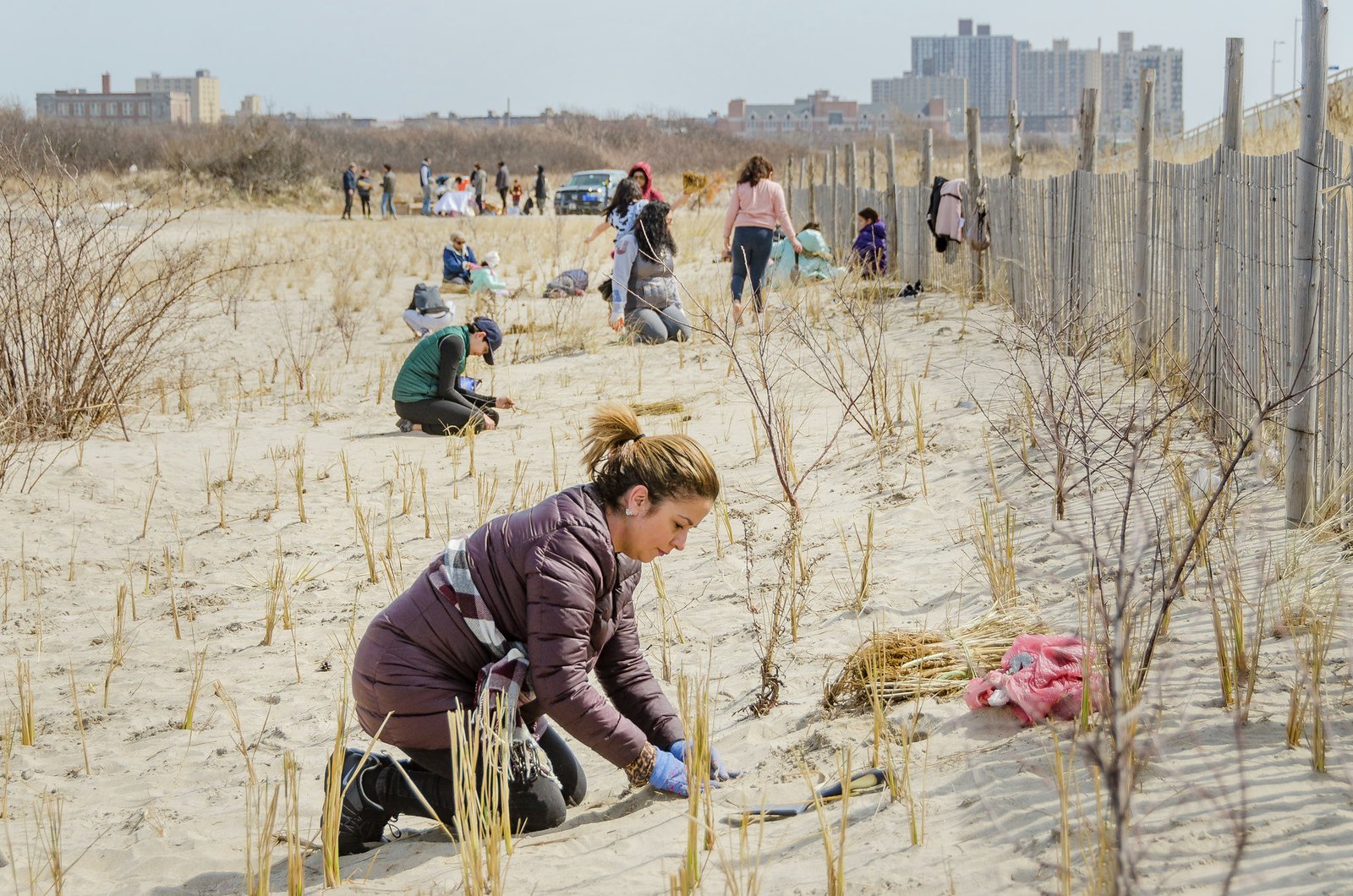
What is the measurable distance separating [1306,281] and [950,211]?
7.68m

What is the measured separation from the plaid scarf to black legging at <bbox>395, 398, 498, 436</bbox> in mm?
4814

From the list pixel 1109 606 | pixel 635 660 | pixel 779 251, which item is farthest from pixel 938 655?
pixel 779 251

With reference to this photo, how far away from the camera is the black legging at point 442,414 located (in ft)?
26.6

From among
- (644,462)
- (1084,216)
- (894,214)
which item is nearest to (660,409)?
(1084,216)

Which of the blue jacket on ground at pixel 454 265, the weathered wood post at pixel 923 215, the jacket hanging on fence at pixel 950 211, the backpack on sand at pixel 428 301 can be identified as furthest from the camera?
the blue jacket on ground at pixel 454 265

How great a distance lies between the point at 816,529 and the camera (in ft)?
19.1

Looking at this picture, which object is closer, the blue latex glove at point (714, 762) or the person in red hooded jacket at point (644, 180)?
the blue latex glove at point (714, 762)

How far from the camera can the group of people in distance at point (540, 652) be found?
3.14m

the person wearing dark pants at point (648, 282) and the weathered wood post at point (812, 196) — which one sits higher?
the weathered wood post at point (812, 196)

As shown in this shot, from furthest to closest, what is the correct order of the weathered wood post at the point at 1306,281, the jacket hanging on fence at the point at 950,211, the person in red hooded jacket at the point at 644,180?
the jacket hanging on fence at the point at 950,211 < the person in red hooded jacket at the point at 644,180 < the weathered wood post at the point at 1306,281

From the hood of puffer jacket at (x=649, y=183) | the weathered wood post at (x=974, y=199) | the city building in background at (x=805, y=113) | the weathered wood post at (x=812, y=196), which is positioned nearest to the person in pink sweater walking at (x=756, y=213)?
the hood of puffer jacket at (x=649, y=183)

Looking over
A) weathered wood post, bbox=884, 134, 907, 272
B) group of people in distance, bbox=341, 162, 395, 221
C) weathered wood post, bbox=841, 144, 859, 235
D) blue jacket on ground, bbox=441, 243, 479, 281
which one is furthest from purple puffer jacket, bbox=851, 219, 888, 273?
group of people in distance, bbox=341, 162, 395, 221

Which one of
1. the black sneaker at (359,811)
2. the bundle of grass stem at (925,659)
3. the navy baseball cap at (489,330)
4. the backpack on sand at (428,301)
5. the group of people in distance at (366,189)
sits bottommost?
the black sneaker at (359,811)

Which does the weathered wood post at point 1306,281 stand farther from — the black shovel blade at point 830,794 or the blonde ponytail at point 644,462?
the blonde ponytail at point 644,462
